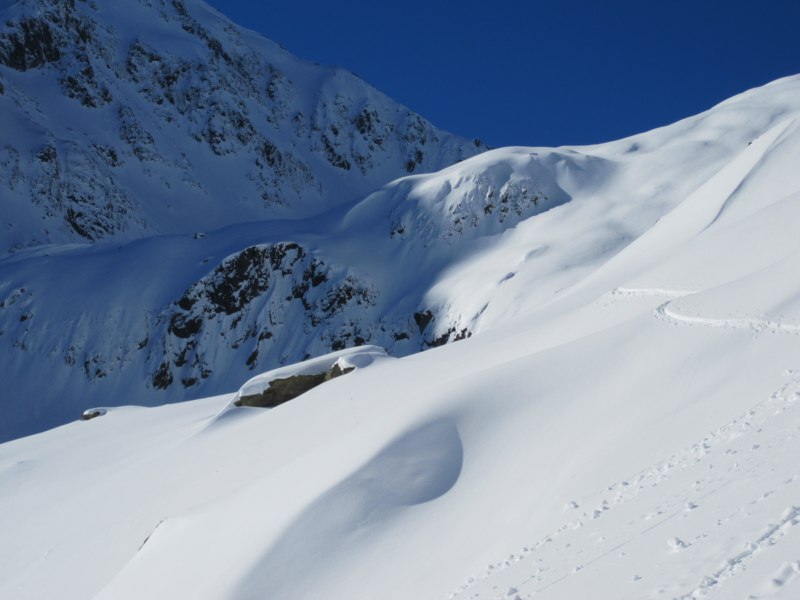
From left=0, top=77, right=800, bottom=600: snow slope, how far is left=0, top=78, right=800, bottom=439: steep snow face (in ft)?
67.0

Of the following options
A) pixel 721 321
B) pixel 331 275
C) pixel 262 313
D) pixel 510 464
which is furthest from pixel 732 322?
pixel 262 313

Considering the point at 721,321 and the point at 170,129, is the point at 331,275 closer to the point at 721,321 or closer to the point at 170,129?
the point at 721,321

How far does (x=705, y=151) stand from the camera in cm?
4612

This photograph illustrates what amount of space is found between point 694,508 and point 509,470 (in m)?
3.04

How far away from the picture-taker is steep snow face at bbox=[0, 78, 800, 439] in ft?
137

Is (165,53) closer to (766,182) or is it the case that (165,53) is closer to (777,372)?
(766,182)

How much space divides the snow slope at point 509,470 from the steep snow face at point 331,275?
20.4 m

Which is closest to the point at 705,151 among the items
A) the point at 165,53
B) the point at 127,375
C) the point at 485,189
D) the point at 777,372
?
the point at 485,189

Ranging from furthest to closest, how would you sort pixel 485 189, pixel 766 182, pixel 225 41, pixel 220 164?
pixel 225 41 → pixel 220 164 → pixel 485 189 → pixel 766 182

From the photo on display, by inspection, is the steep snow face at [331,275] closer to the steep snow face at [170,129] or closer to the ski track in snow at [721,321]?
A: the steep snow face at [170,129]

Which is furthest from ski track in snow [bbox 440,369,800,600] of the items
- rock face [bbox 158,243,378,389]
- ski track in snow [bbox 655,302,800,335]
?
rock face [bbox 158,243,378,389]

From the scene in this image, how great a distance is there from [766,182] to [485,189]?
27.3 meters

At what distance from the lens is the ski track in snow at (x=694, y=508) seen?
19.0ft

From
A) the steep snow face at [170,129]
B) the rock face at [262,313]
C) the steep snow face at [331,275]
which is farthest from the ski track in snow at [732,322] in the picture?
the steep snow face at [170,129]
